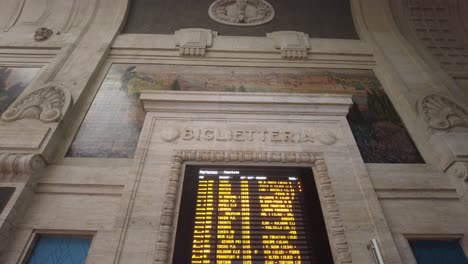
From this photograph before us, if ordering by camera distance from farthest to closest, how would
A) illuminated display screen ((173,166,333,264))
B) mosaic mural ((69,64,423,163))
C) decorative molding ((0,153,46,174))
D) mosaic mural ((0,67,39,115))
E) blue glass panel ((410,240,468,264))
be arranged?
mosaic mural ((0,67,39,115)) < mosaic mural ((69,64,423,163)) < decorative molding ((0,153,46,174)) < blue glass panel ((410,240,468,264)) < illuminated display screen ((173,166,333,264))

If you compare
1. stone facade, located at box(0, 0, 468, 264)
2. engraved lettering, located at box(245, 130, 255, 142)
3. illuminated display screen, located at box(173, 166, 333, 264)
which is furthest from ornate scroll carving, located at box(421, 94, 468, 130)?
engraved lettering, located at box(245, 130, 255, 142)

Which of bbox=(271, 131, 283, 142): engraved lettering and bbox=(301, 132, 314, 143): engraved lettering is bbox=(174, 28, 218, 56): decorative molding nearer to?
bbox=(271, 131, 283, 142): engraved lettering

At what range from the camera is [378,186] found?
181 inches

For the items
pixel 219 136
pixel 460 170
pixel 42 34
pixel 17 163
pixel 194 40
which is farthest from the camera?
pixel 194 40

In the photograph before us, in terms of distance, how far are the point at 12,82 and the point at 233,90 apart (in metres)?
4.77

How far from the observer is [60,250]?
3846 mm

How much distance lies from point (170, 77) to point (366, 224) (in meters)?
4.88

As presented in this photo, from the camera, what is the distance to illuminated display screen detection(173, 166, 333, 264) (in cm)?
348

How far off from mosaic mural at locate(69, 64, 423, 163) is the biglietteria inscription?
0.69 m

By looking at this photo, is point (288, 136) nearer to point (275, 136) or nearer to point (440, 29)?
point (275, 136)

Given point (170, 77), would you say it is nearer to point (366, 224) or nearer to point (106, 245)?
point (106, 245)

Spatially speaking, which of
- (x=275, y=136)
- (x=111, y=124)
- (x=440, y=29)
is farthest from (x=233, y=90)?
(x=440, y=29)

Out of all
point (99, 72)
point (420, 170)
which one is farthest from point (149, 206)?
point (420, 170)

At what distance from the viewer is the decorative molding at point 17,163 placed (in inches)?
163
